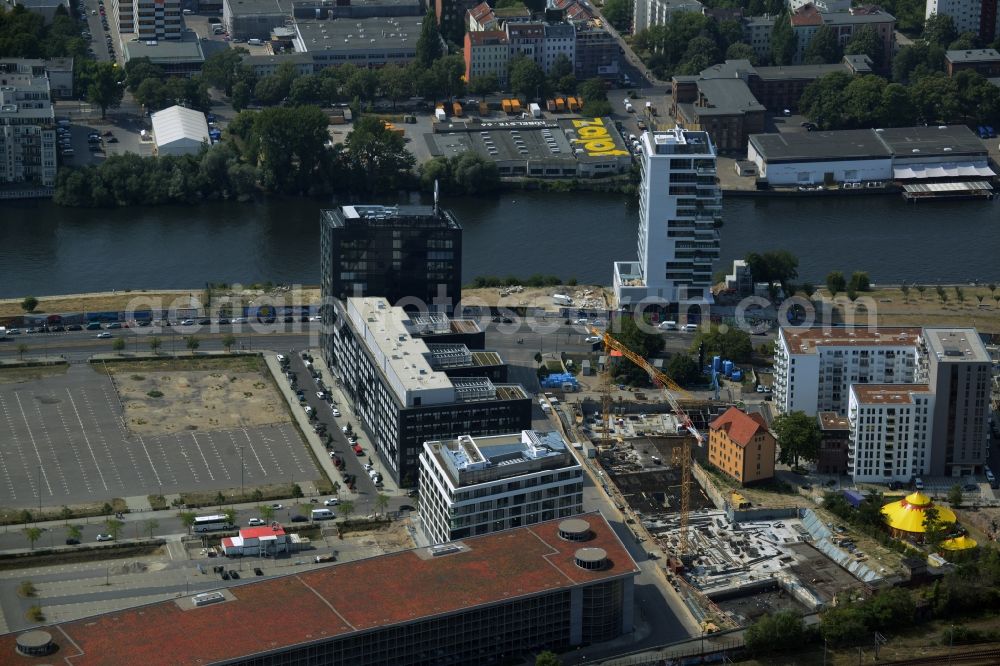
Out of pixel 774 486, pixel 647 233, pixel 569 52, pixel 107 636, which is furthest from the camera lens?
pixel 569 52

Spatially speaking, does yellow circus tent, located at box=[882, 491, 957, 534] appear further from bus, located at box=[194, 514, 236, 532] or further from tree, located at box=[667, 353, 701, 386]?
bus, located at box=[194, 514, 236, 532]

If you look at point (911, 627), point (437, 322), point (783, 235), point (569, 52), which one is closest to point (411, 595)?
point (911, 627)

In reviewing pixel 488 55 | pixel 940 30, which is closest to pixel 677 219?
pixel 488 55

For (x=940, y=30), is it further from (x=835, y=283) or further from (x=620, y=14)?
(x=835, y=283)

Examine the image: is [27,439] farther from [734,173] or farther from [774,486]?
[734,173]

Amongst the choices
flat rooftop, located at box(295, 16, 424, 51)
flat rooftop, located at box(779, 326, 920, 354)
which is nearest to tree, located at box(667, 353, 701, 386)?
flat rooftop, located at box(779, 326, 920, 354)

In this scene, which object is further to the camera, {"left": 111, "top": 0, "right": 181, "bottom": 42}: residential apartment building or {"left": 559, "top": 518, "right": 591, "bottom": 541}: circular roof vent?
{"left": 111, "top": 0, "right": 181, "bottom": 42}: residential apartment building

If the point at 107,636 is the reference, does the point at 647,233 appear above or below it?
above
